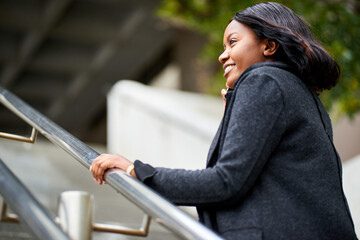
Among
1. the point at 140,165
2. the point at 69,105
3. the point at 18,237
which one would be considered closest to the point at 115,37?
the point at 69,105

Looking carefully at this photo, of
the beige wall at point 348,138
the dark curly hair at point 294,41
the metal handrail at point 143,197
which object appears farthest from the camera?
the beige wall at point 348,138

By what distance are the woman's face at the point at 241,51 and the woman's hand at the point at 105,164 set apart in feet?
1.16

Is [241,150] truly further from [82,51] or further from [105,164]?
[82,51]

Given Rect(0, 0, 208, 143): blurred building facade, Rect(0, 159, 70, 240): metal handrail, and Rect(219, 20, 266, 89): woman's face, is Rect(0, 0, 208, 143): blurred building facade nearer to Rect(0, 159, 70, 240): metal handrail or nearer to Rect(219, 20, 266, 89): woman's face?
Rect(219, 20, 266, 89): woman's face

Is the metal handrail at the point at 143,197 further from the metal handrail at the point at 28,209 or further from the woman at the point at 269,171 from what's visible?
the metal handrail at the point at 28,209

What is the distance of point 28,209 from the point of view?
1.40m

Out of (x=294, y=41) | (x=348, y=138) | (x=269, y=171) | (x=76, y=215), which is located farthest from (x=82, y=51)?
(x=269, y=171)

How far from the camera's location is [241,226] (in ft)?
4.66

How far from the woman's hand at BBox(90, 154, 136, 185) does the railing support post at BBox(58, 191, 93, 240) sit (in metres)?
0.08

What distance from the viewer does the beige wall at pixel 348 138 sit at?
7637 millimetres

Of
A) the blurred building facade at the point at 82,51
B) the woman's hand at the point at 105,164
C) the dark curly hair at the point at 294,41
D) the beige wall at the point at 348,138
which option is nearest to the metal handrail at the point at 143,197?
the woman's hand at the point at 105,164

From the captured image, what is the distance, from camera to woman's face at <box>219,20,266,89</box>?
160 centimetres

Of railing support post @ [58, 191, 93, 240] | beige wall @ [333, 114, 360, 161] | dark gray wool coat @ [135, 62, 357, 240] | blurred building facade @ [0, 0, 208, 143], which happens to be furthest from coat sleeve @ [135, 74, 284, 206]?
blurred building facade @ [0, 0, 208, 143]

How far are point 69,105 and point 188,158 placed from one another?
587 inches
